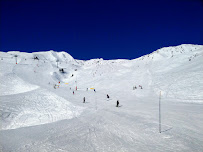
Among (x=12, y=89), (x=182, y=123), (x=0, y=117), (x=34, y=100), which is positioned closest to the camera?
(x=182, y=123)

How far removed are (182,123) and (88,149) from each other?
9863 millimetres

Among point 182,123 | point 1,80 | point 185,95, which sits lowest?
point 182,123

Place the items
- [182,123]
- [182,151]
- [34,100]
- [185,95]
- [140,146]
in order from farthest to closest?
[185,95], [34,100], [182,123], [140,146], [182,151]

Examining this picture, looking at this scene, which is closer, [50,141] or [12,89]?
[50,141]

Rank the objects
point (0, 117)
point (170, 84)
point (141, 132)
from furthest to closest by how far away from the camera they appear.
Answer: point (170, 84)
point (0, 117)
point (141, 132)

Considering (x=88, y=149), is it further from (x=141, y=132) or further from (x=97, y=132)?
(x=141, y=132)

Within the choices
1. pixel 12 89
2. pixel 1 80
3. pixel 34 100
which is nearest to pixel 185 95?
pixel 34 100

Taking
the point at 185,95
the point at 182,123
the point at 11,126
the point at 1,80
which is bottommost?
the point at 11,126

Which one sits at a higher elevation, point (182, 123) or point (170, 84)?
point (170, 84)

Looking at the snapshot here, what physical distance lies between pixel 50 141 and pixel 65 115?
7434 mm

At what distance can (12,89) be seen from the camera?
29344 mm

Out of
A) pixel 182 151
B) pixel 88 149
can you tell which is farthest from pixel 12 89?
pixel 182 151

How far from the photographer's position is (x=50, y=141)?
8945 millimetres

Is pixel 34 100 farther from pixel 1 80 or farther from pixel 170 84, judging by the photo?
pixel 170 84
